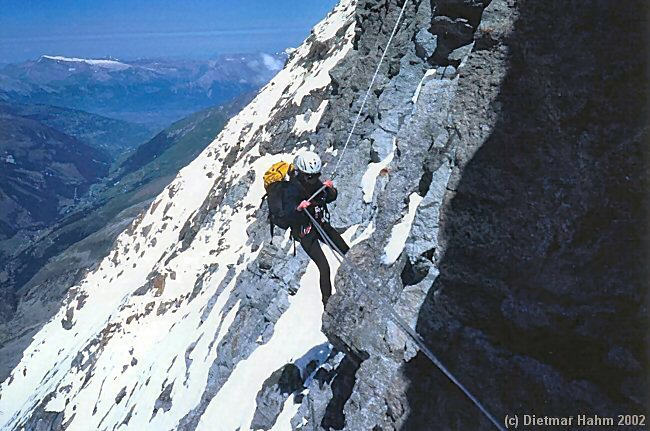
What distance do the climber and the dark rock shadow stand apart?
155 inches

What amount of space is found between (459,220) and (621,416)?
3038 mm

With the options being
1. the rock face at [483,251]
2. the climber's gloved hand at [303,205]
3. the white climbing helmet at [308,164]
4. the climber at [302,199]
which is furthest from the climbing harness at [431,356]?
the white climbing helmet at [308,164]

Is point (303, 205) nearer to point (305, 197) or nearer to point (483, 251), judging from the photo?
point (305, 197)

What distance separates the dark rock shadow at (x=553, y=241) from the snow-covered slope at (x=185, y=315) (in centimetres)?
820

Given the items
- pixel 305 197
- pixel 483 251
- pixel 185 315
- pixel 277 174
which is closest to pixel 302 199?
pixel 305 197

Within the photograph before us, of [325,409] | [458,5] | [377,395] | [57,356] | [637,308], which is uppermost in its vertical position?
[57,356]

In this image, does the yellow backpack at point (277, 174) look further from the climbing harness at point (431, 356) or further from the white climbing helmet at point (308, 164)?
the climbing harness at point (431, 356)

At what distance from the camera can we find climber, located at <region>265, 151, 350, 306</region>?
10.6 m

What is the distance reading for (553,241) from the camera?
252 inches

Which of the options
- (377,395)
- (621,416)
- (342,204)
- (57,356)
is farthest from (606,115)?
(57,356)

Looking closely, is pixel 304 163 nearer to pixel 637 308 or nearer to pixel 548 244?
pixel 548 244

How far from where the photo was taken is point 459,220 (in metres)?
7.22

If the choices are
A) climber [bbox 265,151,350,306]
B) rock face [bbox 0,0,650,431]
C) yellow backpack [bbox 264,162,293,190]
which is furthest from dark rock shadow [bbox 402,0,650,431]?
yellow backpack [bbox 264,162,293,190]

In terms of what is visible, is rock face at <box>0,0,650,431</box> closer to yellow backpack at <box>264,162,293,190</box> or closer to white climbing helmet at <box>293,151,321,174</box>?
white climbing helmet at <box>293,151,321,174</box>
